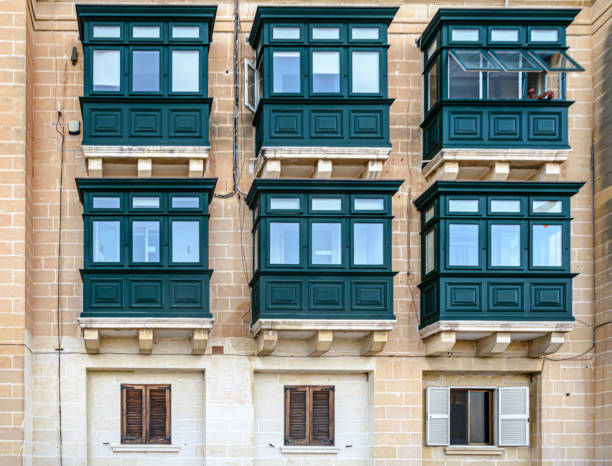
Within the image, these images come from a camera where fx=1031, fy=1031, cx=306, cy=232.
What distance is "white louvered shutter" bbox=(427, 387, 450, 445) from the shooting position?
23922mm

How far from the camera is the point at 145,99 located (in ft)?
77.5

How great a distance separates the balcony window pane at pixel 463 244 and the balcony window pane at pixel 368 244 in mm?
1569

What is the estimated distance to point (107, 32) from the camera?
2378 centimetres

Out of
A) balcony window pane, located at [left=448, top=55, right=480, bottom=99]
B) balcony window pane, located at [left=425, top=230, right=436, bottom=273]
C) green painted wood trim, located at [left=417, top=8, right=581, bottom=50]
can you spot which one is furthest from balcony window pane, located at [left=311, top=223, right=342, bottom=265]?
green painted wood trim, located at [left=417, top=8, right=581, bottom=50]

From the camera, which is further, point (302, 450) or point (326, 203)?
point (302, 450)

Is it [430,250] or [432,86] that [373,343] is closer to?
[430,250]

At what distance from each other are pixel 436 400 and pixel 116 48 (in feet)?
36.2

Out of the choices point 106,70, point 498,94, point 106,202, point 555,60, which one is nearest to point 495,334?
point 498,94

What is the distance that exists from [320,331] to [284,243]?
2.13m

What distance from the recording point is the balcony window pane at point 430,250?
926 inches

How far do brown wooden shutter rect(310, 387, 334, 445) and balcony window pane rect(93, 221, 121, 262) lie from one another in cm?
562

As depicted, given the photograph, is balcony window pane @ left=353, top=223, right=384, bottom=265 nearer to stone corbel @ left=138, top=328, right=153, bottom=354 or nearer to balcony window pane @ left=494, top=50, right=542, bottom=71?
balcony window pane @ left=494, top=50, right=542, bottom=71

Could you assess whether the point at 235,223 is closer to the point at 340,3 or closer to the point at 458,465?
the point at 340,3

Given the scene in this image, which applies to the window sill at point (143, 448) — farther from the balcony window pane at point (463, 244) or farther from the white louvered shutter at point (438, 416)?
the balcony window pane at point (463, 244)
